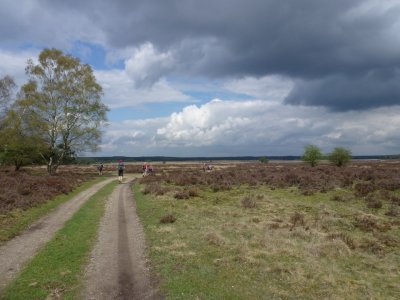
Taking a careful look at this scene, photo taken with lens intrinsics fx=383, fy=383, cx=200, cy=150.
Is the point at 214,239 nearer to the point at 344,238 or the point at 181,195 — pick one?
the point at 344,238

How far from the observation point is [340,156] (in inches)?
2879

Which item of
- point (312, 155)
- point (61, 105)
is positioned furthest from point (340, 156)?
point (61, 105)

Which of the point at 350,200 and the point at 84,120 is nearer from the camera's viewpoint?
the point at 350,200

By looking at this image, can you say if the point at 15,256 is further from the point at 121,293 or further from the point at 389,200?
the point at 389,200

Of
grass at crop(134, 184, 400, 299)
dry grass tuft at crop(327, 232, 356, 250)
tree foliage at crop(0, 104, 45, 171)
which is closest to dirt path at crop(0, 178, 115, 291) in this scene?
grass at crop(134, 184, 400, 299)

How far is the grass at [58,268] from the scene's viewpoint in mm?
9312

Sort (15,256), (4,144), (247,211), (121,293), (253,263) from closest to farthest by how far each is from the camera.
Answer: (121,293) → (253,263) → (15,256) → (247,211) → (4,144)

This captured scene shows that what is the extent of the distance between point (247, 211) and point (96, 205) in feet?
31.1

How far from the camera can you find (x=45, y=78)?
49719 millimetres

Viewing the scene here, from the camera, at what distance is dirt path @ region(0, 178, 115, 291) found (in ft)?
36.2

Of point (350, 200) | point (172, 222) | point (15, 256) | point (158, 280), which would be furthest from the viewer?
point (350, 200)

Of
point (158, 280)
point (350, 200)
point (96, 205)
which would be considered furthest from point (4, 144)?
point (158, 280)

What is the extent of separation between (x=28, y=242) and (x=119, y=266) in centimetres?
515

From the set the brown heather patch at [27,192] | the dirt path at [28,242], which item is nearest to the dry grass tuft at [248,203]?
the dirt path at [28,242]
